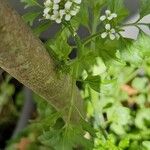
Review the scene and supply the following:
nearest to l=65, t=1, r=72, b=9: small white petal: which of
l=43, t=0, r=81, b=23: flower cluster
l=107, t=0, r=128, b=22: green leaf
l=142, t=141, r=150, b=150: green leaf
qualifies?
l=43, t=0, r=81, b=23: flower cluster

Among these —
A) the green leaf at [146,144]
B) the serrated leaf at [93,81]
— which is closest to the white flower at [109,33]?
the serrated leaf at [93,81]

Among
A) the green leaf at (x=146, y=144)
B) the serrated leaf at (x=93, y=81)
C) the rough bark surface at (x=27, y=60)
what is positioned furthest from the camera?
the green leaf at (x=146, y=144)

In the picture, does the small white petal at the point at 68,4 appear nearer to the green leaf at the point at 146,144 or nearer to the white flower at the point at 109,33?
the white flower at the point at 109,33

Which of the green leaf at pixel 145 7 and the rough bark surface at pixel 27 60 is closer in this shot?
the rough bark surface at pixel 27 60

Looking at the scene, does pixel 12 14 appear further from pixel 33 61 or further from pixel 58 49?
pixel 58 49

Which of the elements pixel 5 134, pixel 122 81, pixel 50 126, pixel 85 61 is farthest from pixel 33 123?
pixel 85 61

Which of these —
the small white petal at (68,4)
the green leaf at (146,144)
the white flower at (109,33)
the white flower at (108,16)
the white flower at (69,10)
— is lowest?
the green leaf at (146,144)
